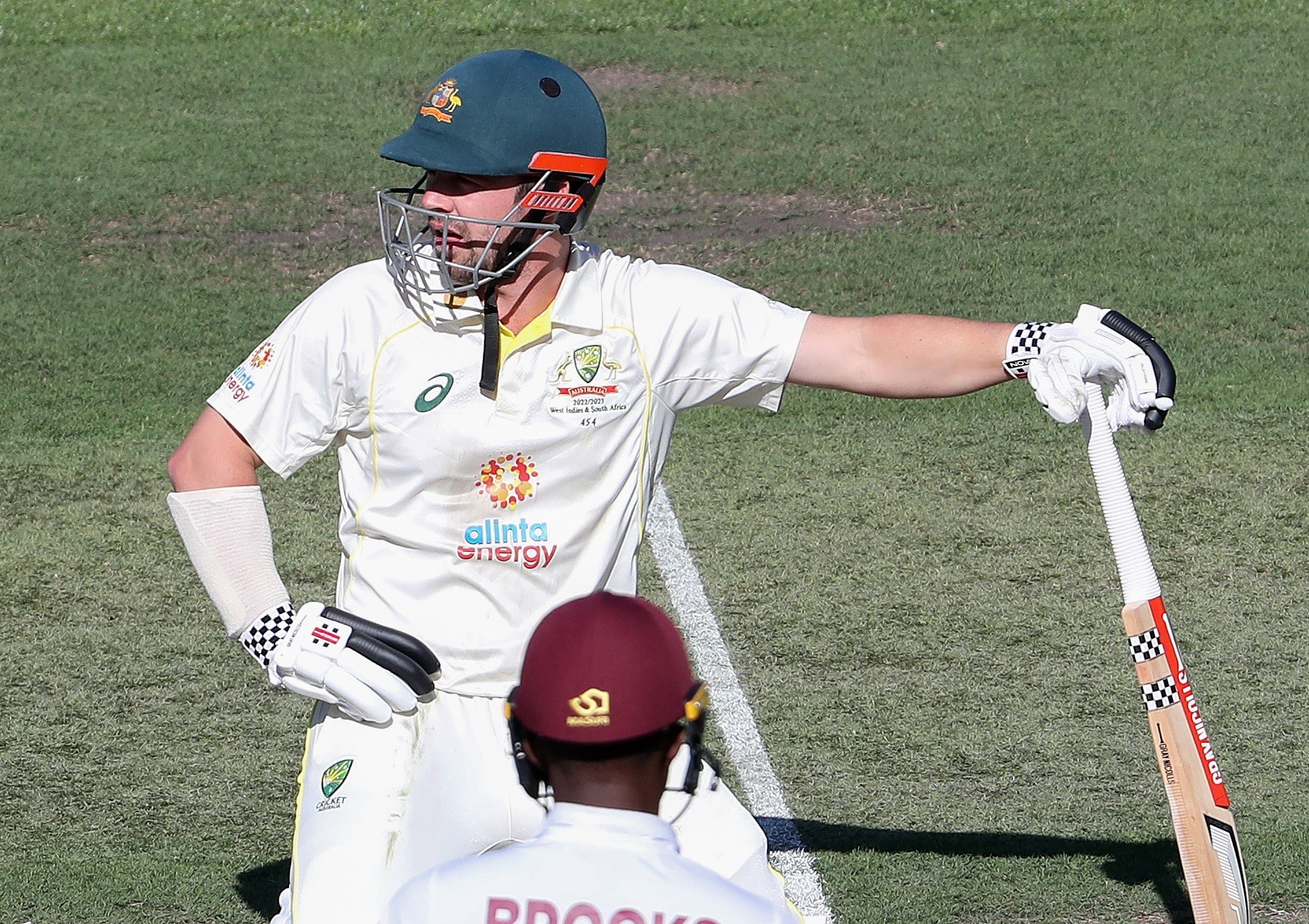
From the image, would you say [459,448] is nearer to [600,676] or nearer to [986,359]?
[986,359]

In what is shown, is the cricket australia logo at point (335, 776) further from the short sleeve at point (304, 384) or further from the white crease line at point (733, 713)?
the white crease line at point (733, 713)

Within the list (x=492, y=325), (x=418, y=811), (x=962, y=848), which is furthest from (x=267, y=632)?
(x=962, y=848)

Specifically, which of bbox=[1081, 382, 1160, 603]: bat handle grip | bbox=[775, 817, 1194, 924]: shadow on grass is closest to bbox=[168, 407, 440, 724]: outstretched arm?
bbox=[1081, 382, 1160, 603]: bat handle grip

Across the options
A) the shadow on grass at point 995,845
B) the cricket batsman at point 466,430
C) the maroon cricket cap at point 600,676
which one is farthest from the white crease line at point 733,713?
the maroon cricket cap at point 600,676

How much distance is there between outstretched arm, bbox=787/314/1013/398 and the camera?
4293mm

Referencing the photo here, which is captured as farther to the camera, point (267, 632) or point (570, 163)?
point (570, 163)

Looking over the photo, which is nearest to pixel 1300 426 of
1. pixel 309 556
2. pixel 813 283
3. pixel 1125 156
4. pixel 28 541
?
pixel 813 283

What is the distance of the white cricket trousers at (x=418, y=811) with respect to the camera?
12.1 feet

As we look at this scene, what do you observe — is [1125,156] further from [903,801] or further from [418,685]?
[418,685]

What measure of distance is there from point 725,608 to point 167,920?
9.21 feet

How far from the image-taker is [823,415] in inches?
367

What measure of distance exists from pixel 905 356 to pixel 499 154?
1.09 metres

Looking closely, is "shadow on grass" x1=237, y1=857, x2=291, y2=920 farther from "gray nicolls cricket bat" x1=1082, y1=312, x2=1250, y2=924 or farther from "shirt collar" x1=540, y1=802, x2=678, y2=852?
"shirt collar" x1=540, y1=802, x2=678, y2=852

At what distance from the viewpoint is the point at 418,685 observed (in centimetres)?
391
